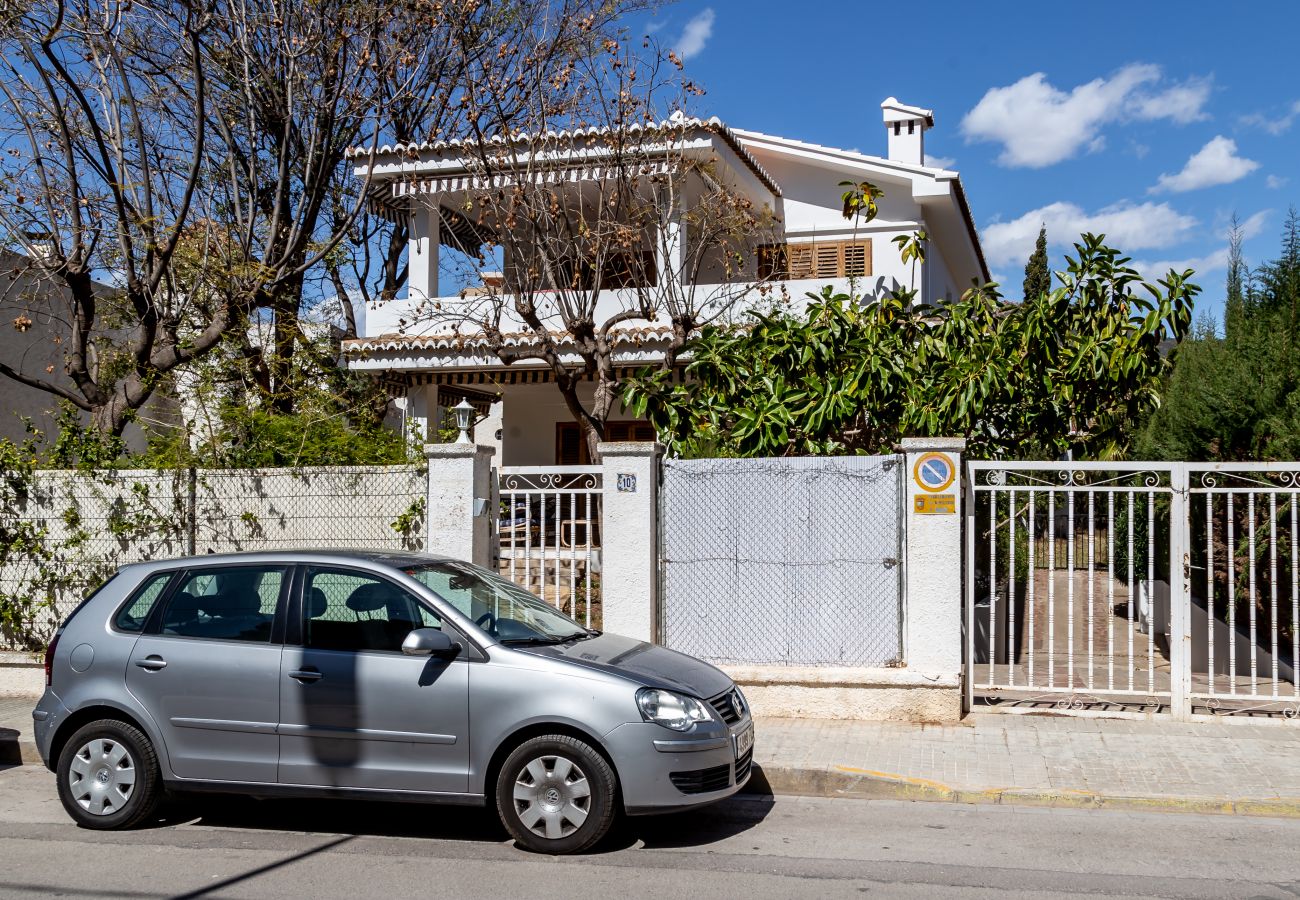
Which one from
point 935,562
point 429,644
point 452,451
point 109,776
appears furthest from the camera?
point 452,451

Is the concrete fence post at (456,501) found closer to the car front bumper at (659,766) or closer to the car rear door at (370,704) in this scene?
the car rear door at (370,704)

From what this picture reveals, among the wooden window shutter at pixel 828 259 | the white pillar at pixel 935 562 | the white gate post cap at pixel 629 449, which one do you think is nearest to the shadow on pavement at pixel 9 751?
the white gate post cap at pixel 629 449

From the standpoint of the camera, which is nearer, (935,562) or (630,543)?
(935,562)

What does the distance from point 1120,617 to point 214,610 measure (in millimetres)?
13404

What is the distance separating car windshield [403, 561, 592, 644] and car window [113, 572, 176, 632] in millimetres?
1595

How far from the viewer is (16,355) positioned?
1919cm

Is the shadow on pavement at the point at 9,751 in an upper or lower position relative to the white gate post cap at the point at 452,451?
lower

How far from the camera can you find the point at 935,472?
9.01 metres

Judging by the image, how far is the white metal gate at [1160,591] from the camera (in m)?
8.62

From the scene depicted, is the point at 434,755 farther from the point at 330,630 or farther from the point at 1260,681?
the point at 1260,681

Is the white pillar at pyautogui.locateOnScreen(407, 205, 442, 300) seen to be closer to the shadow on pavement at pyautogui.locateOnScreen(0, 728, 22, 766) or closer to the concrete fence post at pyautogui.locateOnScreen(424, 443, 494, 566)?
the concrete fence post at pyautogui.locateOnScreen(424, 443, 494, 566)

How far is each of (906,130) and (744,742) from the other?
53.7ft

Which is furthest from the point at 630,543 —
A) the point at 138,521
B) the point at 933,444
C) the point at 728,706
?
the point at 138,521

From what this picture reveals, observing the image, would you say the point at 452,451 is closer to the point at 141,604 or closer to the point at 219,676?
the point at 141,604
